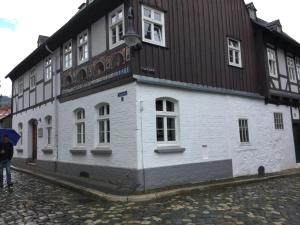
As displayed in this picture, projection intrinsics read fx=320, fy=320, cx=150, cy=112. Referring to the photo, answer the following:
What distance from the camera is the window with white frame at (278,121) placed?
50.0ft

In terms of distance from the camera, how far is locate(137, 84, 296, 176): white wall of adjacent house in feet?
31.8

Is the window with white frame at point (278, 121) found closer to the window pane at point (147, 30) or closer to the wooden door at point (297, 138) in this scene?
the wooden door at point (297, 138)

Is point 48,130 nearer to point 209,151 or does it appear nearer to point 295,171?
point 209,151

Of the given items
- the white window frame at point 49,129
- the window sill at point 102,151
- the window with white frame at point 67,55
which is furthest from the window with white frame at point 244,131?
the white window frame at point 49,129

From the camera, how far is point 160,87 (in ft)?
33.4

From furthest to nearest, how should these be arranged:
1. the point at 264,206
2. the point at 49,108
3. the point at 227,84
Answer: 1. the point at 49,108
2. the point at 227,84
3. the point at 264,206

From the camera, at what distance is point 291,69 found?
674 inches

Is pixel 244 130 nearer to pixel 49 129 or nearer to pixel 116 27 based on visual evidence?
pixel 116 27

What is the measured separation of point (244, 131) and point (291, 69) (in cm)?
614

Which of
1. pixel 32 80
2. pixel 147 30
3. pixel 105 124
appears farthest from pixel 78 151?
pixel 32 80

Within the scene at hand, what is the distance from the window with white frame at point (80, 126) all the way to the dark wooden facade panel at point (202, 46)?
4018 millimetres

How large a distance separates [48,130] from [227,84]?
8.85 m

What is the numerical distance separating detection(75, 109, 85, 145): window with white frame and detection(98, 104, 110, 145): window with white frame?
1348mm

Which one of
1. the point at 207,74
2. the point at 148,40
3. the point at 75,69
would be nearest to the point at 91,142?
the point at 75,69
